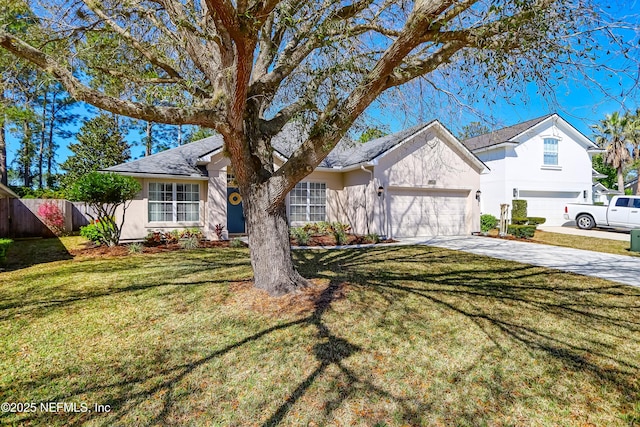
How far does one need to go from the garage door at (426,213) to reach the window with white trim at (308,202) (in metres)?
3.13

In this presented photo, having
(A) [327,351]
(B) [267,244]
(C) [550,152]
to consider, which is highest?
(C) [550,152]

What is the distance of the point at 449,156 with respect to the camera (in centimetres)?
1420

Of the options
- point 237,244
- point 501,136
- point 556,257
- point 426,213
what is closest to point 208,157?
point 237,244

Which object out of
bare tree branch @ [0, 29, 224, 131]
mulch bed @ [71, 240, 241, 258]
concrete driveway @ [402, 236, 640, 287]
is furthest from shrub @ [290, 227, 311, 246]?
bare tree branch @ [0, 29, 224, 131]

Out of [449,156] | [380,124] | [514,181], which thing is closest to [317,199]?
[449,156]

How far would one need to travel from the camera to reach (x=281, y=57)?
614 centimetres

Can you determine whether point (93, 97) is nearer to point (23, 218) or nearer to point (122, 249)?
point (122, 249)

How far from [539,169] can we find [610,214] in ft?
14.1

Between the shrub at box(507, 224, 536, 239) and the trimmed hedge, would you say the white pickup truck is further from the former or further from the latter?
the shrub at box(507, 224, 536, 239)

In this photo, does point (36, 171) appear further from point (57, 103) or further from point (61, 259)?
point (61, 259)

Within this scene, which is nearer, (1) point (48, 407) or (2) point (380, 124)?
(1) point (48, 407)

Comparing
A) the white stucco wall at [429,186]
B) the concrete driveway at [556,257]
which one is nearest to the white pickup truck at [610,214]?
the concrete driveway at [556,257]

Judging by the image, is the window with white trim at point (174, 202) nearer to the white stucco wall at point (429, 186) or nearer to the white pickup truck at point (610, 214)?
the white stucco wall at point (429, 186)

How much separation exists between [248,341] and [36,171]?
113ft
